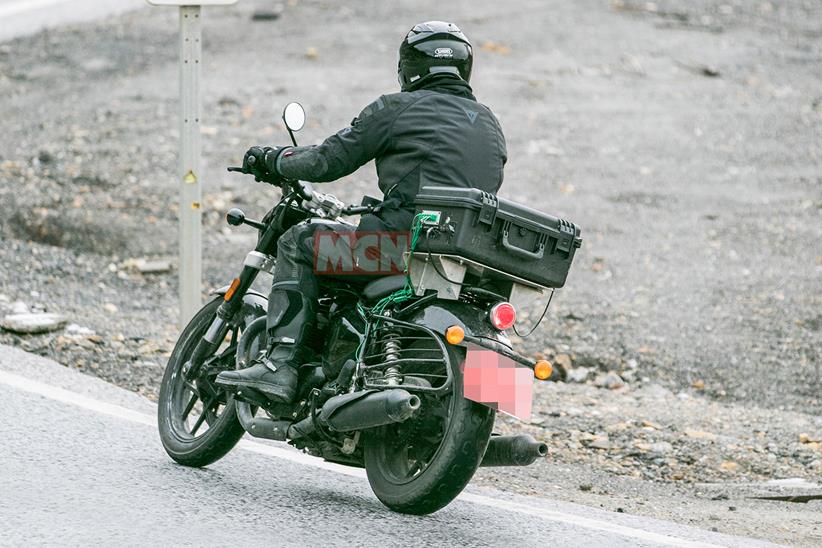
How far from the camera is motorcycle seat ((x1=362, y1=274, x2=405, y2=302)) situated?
234 inches

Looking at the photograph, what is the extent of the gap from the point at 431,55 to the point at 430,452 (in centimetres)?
176

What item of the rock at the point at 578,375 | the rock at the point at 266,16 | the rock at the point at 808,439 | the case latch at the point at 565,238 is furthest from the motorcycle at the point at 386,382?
the rock at the point at 266,16

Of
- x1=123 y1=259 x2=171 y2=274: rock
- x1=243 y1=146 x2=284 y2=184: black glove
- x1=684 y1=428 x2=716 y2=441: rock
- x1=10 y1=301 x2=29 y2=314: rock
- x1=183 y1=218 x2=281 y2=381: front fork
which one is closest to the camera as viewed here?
x1=243 y1=146 x2=284 y2=184: black glove

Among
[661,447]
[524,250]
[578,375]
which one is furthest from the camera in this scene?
[578,375]

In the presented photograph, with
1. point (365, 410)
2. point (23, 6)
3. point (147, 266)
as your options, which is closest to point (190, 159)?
point (147, 266)

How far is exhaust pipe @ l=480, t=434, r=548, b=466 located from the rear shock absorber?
49 cm

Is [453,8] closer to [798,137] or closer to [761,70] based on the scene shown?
[761,70]

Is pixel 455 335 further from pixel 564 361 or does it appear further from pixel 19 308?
pixel 19 308

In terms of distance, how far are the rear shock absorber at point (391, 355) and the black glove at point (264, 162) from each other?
1.00m

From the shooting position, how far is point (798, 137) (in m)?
16.6

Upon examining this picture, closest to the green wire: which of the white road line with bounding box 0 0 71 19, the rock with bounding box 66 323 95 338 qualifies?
the rock with bounding box 66 323 95 338

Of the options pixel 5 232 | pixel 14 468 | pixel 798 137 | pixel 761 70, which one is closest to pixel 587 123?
pixel 798 137

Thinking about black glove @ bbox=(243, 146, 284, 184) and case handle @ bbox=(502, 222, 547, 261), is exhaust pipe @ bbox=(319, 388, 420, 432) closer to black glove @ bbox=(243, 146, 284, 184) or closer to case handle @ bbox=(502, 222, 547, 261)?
case handle @ bbox=(502, 222, 547, 261)

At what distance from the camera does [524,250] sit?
18.3 feet
